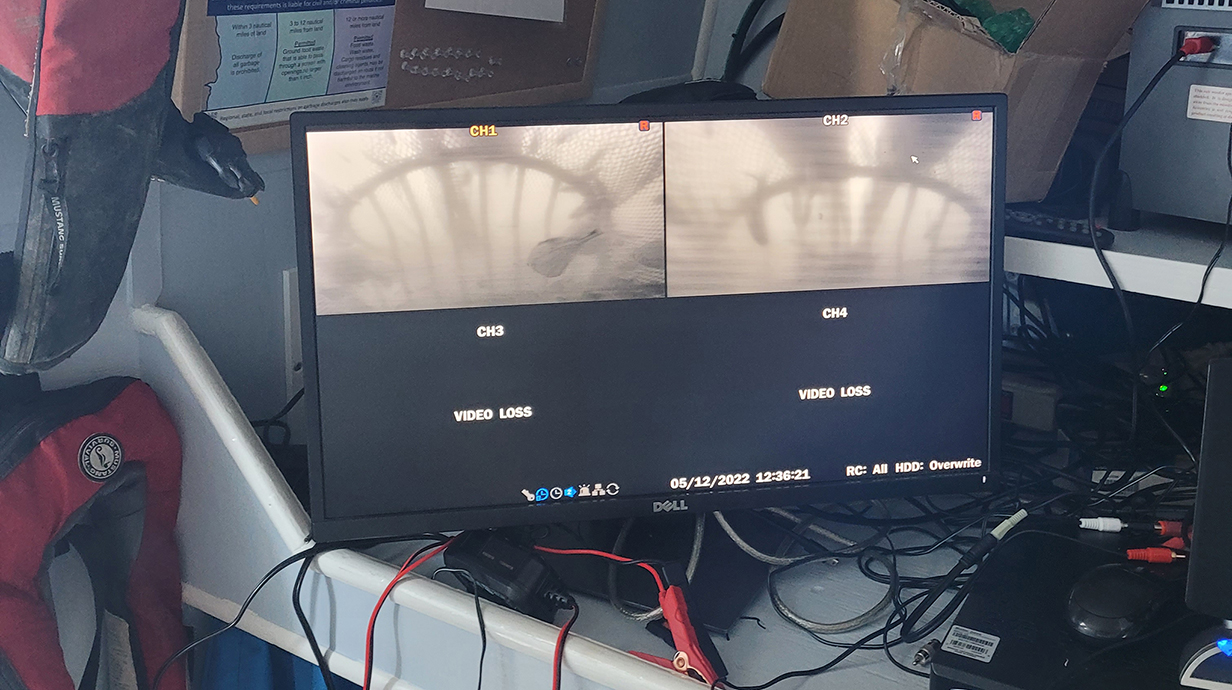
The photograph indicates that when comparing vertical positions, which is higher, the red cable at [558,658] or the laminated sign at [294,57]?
the laminated sign at [294,57]

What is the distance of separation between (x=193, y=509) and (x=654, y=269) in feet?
1.83

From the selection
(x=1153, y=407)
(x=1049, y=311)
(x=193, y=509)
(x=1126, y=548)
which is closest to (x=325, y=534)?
(x=193, y=509)

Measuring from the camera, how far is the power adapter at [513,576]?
2.89 ft

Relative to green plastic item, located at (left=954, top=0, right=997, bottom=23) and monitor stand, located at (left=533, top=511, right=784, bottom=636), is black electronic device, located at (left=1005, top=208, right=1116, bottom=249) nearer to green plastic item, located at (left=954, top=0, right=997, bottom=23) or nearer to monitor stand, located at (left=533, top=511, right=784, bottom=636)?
green plastic item, located at (left=954, top=0, right=997, bottom=23)

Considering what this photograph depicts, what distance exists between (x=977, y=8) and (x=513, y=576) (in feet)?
2.29

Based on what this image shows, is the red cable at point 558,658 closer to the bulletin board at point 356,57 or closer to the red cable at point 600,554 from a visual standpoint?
the red cable at point 600,554

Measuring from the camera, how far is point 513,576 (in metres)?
0.89

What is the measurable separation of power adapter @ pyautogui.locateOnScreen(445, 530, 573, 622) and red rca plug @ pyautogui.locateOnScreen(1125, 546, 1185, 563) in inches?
20.2

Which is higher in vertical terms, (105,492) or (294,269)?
(294,269)

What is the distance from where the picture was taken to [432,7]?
3.76 ft

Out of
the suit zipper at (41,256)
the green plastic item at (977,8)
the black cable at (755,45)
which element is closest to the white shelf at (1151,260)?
the green plastic item at (977,8)

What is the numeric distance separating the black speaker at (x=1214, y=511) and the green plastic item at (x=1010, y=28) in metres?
0.38

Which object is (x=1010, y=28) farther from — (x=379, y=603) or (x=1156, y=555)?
(x=379, y=603)

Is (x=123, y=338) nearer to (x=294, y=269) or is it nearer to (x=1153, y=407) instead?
(x=294, y=269)
